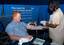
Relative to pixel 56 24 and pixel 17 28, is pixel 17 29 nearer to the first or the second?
pixel 17 28

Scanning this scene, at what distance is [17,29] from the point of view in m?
4.01

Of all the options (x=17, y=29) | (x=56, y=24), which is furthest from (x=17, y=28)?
(x=56, y=24)

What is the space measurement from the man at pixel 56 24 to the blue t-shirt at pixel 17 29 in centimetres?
51

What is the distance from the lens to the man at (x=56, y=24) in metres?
3.70

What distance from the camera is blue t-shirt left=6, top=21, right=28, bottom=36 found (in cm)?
385

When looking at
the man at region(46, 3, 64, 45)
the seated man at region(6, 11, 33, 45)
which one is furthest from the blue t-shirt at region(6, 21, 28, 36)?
the man at region(46, 3, 64, 45)

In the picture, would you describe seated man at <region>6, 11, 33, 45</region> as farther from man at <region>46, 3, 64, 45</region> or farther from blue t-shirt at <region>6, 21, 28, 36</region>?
man at <region>46, 3, 64, 45</region>

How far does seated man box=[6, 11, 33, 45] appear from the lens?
3.83m

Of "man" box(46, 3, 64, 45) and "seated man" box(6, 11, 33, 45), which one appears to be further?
"seated man" box(6, 11, 33, 45)

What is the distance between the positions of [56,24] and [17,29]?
0.78 m

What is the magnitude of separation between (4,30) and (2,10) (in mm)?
664

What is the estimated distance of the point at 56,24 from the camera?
407 centimetres

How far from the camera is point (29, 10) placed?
→ 461 cm

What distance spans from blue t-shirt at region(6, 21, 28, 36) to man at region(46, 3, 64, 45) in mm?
506
